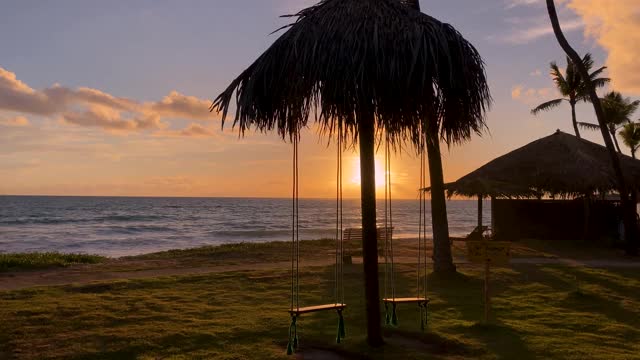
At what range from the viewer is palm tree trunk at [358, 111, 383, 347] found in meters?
7.07

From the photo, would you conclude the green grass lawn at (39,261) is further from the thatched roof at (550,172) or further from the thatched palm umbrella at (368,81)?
the thatched roof at (550,172)

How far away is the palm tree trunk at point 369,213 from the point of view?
7.07m

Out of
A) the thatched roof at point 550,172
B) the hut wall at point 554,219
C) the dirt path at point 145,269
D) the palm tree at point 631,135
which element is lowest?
the dirt path at point 145,269

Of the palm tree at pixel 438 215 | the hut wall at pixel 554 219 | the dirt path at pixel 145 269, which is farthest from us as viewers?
the hut wall at pixel 554 219

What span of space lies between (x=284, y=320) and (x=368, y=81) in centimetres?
460

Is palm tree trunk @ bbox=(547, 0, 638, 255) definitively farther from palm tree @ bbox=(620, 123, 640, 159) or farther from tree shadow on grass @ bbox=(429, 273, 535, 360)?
palm tree @ bbox=(620, 123, 640, 159)

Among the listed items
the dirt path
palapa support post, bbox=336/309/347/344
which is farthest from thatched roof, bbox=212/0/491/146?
the dirt path

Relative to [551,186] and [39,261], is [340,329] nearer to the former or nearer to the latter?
[39,261]

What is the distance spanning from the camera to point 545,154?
82.6 feet

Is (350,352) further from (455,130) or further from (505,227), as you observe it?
(505,227)

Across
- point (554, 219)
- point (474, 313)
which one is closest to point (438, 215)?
point (474, 313)

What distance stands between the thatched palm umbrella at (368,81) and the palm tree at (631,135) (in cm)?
4282

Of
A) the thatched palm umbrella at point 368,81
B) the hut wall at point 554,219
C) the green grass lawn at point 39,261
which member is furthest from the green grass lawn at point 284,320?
the hut wall at point 554,219

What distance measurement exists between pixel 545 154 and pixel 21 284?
20.4 metres
